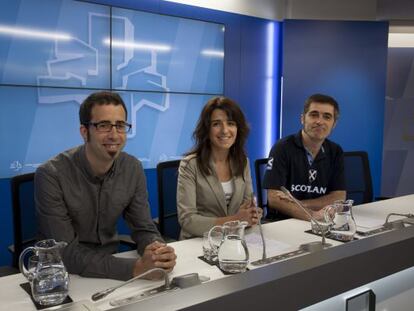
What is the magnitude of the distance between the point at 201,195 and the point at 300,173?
75 cm

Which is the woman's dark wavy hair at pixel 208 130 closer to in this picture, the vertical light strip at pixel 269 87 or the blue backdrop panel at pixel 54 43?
the blue backdrop panel at pixel 54 43

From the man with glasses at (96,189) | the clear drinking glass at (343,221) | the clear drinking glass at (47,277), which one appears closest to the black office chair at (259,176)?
the clear drinking glass at (343,221)

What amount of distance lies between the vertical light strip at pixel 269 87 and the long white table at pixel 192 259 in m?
2.23

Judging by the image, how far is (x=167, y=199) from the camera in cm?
242

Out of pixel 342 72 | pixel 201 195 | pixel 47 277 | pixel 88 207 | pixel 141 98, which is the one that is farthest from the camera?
pixel 342 72

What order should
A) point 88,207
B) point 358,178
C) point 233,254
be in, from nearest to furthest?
point 233,254, point 88,207, point 358,178

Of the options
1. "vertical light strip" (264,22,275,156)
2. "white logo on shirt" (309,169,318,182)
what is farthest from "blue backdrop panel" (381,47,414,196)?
"white logo on shirt" (309,169,318,182)

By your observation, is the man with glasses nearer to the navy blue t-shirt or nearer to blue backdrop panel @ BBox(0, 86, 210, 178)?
the navy blue t-shirt

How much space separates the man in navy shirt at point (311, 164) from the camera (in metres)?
2.59

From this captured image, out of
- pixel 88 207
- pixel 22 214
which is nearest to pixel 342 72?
pixel 88 207

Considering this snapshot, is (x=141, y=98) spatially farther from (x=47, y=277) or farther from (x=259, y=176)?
(x=47, y=277)

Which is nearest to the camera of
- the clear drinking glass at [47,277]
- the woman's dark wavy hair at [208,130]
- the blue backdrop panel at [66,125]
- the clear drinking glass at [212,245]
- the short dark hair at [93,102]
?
the clear drinking glass at [47,277]

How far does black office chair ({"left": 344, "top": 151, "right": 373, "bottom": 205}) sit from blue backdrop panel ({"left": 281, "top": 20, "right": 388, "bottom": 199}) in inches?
61.2

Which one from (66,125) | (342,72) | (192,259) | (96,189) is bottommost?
(192,259)
